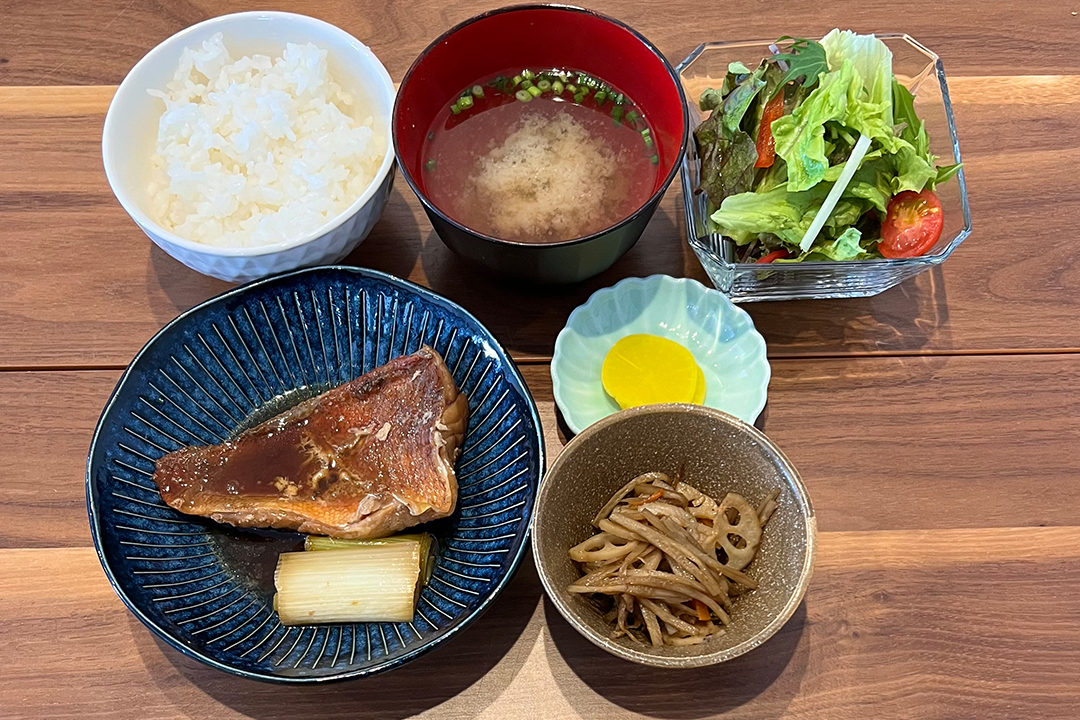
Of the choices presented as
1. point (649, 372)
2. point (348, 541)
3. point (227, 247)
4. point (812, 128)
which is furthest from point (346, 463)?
point (812, 128)

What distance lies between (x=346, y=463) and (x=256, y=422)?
0.28 m

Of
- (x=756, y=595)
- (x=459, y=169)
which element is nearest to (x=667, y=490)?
(x=756, y=595)

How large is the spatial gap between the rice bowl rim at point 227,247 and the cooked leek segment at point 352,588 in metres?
0.67

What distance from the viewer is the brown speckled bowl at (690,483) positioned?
1378 mm

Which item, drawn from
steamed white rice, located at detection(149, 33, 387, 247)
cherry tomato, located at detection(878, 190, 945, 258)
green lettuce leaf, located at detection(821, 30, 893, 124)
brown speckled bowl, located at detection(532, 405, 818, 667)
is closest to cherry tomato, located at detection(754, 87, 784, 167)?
green lettuce leaf, located at detection(821, 30, 893, 124)

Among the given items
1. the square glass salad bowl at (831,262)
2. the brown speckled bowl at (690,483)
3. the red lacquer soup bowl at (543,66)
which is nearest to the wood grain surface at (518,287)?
the square glass salad bowl at (831,262)

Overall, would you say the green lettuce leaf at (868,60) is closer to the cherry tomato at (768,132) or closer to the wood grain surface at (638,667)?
the cherry tomato at (768,132)

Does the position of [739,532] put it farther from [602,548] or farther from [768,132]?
[768,132]

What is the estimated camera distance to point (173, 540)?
64.6 inches

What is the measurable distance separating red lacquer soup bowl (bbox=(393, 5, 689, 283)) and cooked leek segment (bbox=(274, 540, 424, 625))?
2.20 feet

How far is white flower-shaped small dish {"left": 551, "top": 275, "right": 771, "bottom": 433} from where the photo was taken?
1.83m

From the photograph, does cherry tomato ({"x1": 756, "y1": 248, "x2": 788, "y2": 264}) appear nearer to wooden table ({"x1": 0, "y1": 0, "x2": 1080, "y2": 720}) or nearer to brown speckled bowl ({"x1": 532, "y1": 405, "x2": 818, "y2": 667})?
wooden table ({"x1": 0, "y1": 0, "x2": 1080, "y2": 720})

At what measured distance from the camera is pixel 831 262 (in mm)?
1725

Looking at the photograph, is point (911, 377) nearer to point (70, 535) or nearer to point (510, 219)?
point (510, 219)
